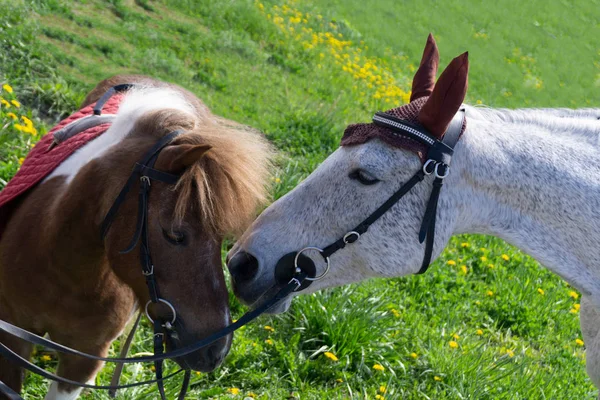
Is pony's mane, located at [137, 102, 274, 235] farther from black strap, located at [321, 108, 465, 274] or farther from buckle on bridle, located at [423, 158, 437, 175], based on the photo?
buckle on bridle, located at [423, 158, 437, 175]

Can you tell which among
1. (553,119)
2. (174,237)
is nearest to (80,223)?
(174,237)

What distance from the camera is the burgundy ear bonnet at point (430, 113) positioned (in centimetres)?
207

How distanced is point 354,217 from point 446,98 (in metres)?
0.56

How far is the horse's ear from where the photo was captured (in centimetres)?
233

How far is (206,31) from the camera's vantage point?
10.0 meters

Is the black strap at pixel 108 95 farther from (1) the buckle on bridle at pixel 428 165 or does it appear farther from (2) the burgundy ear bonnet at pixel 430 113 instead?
(1) the buckle on bridle at pixel 428 165

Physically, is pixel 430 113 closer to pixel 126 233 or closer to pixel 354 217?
pixel 354 217

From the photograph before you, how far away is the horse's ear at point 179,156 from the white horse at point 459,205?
352 mm

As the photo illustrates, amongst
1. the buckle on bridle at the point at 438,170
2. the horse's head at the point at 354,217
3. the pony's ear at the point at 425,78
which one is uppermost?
the pony's ear at the point at 425,78

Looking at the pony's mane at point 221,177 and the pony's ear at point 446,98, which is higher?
→ the pony's ear at point 446,98

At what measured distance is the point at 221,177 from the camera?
2.40 metres

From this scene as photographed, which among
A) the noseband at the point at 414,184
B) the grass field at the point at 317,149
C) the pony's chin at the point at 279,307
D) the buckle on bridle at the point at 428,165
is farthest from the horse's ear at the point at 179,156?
the grass field at the point at 317,149

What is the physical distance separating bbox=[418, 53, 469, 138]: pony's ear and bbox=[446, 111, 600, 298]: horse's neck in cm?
17

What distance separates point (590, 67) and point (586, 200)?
16975 mm
